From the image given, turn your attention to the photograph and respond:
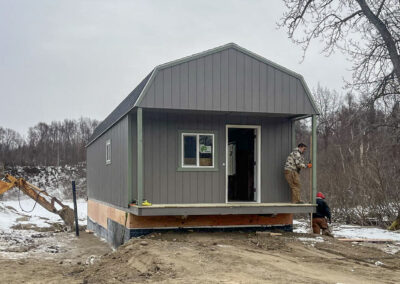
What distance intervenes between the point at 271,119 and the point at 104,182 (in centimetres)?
628

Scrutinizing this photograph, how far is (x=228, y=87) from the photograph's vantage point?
11648 mm

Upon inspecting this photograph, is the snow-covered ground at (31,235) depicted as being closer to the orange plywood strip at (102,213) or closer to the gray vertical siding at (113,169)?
the orange plywood strip at (102,213)

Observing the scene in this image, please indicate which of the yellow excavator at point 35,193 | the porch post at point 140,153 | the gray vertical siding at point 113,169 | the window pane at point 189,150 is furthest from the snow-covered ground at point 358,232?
the yellow excavator at point 35,193

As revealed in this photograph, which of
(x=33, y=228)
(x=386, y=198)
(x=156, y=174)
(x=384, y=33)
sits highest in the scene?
(x=384, y=33)

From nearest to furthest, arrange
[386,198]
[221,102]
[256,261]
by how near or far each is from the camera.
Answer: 1. [256,261]
2. [221,102]
3. [386,198]

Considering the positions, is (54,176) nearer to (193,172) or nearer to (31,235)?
(31,235)

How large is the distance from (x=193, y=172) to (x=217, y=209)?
128 centimetres

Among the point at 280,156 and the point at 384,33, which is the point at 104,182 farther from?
the point at 384,33

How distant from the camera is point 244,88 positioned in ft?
38.5

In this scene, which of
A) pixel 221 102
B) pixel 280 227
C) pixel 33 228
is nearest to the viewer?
pixel 221 102

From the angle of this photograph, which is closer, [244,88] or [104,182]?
[244,88]

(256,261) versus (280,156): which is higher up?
(280,156)

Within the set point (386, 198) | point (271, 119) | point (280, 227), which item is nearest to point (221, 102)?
point (271, 119)

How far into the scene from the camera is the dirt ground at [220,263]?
291 inches
